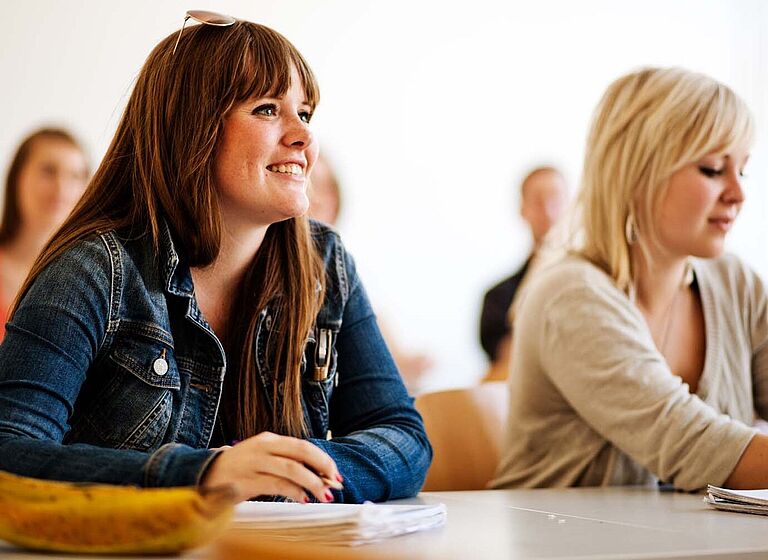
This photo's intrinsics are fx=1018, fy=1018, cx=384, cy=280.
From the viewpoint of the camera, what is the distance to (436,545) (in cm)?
93

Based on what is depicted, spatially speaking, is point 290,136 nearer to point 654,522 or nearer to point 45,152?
point 654,522

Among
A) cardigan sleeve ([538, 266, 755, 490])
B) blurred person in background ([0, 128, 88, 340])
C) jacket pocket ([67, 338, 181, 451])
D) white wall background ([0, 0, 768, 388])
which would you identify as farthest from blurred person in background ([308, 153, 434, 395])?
jacket pocket ([67, 338, 181, 451])

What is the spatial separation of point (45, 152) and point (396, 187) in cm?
145

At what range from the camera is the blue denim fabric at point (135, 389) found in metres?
1.14

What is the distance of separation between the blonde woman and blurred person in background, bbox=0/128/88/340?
7.03ft

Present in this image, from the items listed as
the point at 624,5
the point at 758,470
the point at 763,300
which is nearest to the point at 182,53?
the point at 758,470

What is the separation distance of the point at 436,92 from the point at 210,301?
316 cm

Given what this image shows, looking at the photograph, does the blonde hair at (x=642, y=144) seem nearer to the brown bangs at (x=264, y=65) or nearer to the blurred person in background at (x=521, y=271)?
the brown bangs at (x=264, y=65)

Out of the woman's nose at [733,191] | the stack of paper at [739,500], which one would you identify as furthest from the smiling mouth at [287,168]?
the woman's nose at [733,191]

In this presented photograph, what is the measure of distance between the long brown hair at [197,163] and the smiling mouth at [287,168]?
89 millimetres

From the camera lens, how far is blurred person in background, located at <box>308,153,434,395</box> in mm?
4055

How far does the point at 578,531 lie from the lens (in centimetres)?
105

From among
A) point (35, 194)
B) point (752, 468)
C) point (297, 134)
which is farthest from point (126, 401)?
point (35, 194)

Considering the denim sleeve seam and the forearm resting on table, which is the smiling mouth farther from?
the forearm resting on table
